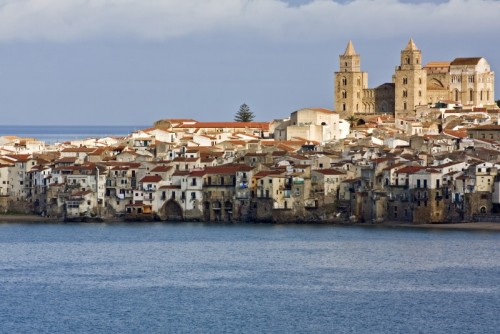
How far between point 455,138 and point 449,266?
30413 mm

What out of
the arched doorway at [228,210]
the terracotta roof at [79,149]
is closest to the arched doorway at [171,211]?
the arched doorway at [228,210]

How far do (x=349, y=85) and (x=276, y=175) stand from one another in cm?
3941

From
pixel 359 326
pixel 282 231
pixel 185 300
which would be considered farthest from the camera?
pixel 282 231

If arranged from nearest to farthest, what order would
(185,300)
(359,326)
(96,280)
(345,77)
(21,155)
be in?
(359,326) < (185,300) < (96,280) < (21,155) < (345,77)

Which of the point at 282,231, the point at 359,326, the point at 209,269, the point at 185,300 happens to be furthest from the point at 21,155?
the point at 359,326

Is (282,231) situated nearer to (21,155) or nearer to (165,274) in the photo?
(165,274)

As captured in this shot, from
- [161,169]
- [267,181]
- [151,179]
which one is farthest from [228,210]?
[161,169]

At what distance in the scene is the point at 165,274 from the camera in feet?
171

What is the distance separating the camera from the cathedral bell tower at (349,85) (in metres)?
107

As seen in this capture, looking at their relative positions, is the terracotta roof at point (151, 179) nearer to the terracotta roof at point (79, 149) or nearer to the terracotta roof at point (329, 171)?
the terracotta roof at point (329, 171)

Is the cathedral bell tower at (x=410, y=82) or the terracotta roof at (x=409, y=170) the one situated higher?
the cathedral bell tower at (x=410, y=82)

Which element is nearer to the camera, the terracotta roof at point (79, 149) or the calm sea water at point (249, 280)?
the calm sea water at point (249, 280)

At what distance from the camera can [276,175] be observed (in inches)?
2699

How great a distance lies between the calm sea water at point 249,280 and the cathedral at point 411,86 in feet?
132
